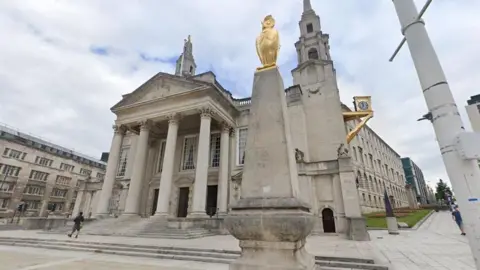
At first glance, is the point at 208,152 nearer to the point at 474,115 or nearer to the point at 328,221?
the point at 328,221

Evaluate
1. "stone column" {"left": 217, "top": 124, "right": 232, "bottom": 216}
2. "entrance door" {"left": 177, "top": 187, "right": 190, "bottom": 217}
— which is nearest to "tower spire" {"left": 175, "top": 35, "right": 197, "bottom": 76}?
"stone column" {"left": 217, "top": 124, "right": 232, "bottom": 216}

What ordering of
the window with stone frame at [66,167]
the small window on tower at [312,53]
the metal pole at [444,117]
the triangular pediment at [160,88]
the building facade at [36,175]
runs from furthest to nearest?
the window with stone frame at [66,167] < the building facade at [36,175] < the small window on tower at [312,53] < the triangular pediment at [160,88] < the metal pole at [444,117]

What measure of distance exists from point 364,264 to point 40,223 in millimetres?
24624

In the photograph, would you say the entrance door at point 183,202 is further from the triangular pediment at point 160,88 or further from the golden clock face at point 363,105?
the golden clock face at point 363,105

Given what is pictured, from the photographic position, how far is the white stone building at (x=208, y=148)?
52.2ft

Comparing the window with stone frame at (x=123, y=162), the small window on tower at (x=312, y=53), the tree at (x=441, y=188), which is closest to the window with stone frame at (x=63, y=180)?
the window with stone frame at (x=123, y=162)

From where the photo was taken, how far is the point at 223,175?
19.1 metres

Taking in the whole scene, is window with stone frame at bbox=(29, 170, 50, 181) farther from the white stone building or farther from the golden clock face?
the golden clock face

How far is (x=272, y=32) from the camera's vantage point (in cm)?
535

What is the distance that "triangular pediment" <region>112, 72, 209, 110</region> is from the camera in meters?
19.8

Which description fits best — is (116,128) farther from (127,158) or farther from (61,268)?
(61,268)

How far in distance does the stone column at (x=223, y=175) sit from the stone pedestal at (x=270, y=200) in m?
14.6

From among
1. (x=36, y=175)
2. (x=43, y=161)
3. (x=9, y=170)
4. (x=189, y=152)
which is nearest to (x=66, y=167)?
(x=43, y=161)

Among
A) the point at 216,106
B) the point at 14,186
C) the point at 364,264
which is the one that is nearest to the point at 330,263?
the point at 364,264
